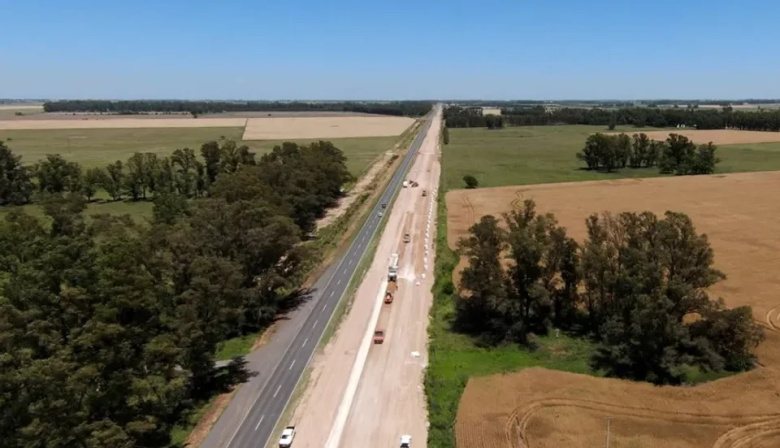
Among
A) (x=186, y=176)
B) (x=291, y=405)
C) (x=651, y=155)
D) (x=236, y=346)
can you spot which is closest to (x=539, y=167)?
(x=651, y=155)

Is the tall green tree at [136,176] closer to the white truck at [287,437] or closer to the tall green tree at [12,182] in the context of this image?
the tall green tree at [12,182]

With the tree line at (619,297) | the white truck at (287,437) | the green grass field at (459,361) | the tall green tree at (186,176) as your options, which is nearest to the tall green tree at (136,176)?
the tall green tree at (186,176)

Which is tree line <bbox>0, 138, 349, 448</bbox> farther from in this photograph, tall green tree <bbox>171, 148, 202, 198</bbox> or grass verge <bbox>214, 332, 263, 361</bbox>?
tall green tree <bbox>171, 148, 202, 198</bbox>

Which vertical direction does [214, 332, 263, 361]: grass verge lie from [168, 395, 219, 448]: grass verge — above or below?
above

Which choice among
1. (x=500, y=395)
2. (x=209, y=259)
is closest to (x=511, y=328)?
(x=500, y=395)

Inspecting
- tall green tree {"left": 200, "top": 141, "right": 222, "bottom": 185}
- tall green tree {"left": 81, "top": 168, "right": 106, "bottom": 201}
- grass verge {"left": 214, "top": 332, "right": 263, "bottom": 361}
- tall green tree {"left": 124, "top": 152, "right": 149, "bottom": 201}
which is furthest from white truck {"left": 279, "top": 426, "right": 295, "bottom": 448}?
tall green tree {"left": 81, "top": 168, "right": 106, "bottom": 201}

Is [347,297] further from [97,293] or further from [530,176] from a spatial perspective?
[530,176]

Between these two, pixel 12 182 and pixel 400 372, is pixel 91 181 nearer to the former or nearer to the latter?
pixel 12 182
